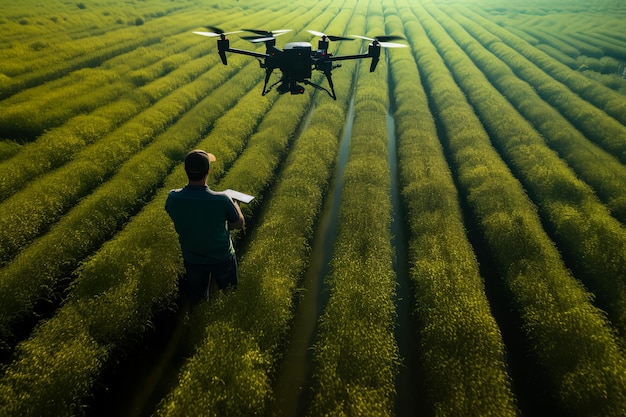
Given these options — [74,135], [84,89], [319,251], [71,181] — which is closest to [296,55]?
[319,251]

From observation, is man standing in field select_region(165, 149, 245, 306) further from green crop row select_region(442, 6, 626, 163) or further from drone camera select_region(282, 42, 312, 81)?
green crop row select_region(442, 6, 626, 163)

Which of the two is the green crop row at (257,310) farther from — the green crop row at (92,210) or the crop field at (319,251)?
the green crop row at (92,210)

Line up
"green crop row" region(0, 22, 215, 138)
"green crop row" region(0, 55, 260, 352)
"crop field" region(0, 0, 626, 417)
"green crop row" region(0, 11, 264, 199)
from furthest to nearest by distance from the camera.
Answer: "green crop row" region(0, 22, 215, 138) → "green crop row" region(0, 11, 264, 199) → "green crop row" region(0, 55, 260, 352) → "crop field" region(0, 0, 626, 417)

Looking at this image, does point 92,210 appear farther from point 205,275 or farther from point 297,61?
point 297,61

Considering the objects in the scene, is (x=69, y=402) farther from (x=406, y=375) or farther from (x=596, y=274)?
(x=596, y=274)

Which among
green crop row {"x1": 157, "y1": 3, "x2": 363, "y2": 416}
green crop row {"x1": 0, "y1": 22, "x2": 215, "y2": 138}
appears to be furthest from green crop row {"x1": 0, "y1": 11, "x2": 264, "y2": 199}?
green crop row {"x1": 157, "y1": 3, "x2": 363, "y2": 416}

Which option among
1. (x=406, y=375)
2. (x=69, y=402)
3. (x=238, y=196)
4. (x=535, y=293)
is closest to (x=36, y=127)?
(x=69, y=402)
